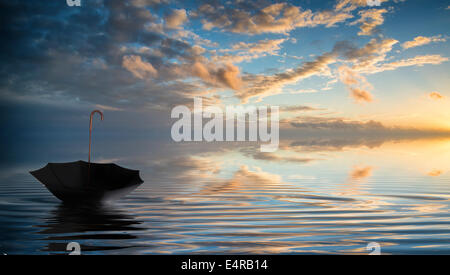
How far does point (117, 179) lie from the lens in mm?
9672

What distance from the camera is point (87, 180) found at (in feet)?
31.7

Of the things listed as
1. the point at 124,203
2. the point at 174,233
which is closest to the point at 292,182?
the point at 124,203

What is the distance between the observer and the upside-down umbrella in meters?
9.32

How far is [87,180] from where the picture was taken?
31.7 feet

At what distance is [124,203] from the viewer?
10422mm

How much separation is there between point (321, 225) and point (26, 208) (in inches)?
342

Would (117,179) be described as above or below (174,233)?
above

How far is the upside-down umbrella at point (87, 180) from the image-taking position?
30.6 ft

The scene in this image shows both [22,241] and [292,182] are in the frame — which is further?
[292,182]

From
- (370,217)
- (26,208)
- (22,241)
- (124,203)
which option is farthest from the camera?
(124,203)

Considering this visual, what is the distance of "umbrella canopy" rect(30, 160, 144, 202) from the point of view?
9.32 meters
